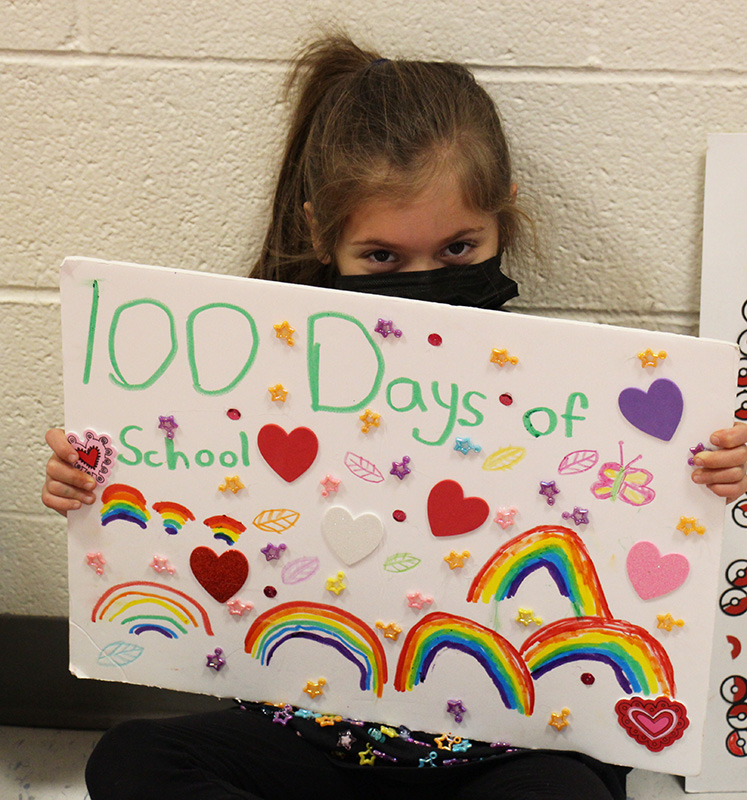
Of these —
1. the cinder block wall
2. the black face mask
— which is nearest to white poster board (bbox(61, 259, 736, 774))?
the black face mask

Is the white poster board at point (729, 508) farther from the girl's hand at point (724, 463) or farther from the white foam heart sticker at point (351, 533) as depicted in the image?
the white foam heart sticker at point (351, 533)

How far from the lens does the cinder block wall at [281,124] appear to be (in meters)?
1.01

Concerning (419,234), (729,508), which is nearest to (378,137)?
(419,234)

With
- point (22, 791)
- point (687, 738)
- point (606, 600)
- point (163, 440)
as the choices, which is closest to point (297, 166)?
point (163, 440)

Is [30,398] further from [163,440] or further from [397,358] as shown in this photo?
[397,358]

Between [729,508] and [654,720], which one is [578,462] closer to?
[654,720]

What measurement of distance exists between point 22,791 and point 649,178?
1.16 meters

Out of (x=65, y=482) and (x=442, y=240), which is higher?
(x=442, y=240)

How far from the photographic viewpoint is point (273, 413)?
0.82 m

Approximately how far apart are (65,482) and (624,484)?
0.58 m

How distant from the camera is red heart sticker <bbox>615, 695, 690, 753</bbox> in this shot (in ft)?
2.70

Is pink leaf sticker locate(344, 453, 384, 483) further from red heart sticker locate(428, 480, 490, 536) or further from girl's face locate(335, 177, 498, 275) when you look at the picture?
girl's face locate(335, 177, 498, 275)

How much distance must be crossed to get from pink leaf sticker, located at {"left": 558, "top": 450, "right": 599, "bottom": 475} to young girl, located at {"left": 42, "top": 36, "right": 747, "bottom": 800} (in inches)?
3.8

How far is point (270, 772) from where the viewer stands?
0.87 m
